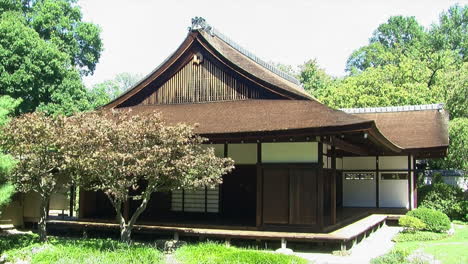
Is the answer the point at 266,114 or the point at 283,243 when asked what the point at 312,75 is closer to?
the point at 266,114

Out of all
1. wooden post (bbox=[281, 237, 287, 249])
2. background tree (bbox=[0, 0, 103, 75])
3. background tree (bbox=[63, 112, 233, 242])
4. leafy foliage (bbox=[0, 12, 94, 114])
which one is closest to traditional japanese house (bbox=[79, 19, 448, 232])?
wooden post (bbox=[281, 237, 287, 249])

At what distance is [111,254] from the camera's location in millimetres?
11336

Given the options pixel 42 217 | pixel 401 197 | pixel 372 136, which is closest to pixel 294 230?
pixel 372 136

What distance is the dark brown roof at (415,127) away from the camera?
2077 cm

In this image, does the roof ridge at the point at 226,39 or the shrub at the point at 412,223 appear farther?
the roof ridge at the point at 226,39

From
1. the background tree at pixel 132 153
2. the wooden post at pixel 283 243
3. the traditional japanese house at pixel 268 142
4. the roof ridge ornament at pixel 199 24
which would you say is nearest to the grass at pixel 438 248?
the traditional japanese house at pixel 268 142

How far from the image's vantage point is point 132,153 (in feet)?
39.1

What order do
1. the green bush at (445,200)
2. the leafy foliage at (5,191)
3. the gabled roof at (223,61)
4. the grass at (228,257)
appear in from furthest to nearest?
1. the green bush at (445,200)
2. the gabled roof at (223,61)
3. the leafy foliage at (5,191)
4. the grass at (228,257)

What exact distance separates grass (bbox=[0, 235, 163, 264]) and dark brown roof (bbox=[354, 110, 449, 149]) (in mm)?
13030

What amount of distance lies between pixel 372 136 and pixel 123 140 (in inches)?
289

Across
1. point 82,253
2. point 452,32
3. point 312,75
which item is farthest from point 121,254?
point 452,32

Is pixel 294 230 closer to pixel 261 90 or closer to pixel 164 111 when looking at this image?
pixel 261 90

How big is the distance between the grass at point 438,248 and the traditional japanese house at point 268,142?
2.41 metres

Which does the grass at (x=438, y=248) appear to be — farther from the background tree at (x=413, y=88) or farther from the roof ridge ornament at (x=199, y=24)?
the background tree at (x=413, y=88)
